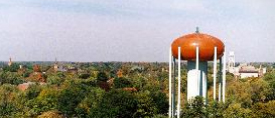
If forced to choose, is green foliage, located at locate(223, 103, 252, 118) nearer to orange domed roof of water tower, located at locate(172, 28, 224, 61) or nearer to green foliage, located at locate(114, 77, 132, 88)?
orange domed roof of water tower, located at locate(172, 28, 224, 61)

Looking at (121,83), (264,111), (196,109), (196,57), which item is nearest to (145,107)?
(264,111)

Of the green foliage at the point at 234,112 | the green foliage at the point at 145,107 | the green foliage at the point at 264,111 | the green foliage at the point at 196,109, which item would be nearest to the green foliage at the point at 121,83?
the green foliage at the point at 145,107

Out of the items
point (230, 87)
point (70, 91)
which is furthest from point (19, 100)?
point (230, 87)

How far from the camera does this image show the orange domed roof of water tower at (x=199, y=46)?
31062 mm

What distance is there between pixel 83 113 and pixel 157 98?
9836 millimetres

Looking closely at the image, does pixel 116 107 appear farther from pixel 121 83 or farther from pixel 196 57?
pixel 121 83

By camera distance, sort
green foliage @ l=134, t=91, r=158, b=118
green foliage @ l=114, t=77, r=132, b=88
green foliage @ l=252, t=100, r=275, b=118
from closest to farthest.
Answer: green foliage @ l=252, t=100, r=275, b=118, green foliage @ l=134, t=91, r=158, b=118, green foliage @ l=114, t=77, r=132, b=88

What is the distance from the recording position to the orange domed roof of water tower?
1223 inches

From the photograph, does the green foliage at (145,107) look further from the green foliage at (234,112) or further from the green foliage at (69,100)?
the green foliage at (69,100)

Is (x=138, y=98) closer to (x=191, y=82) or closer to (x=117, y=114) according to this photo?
(x=117, y=114)

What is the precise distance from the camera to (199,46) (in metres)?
31.0

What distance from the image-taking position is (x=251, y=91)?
58125 mm

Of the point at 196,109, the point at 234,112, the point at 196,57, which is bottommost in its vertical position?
the point at 234,112

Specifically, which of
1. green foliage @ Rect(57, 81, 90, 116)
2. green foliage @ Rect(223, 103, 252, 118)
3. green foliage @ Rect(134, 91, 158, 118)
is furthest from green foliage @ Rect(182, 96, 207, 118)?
green foliage @ Rect(57, 81, 90, 116)
